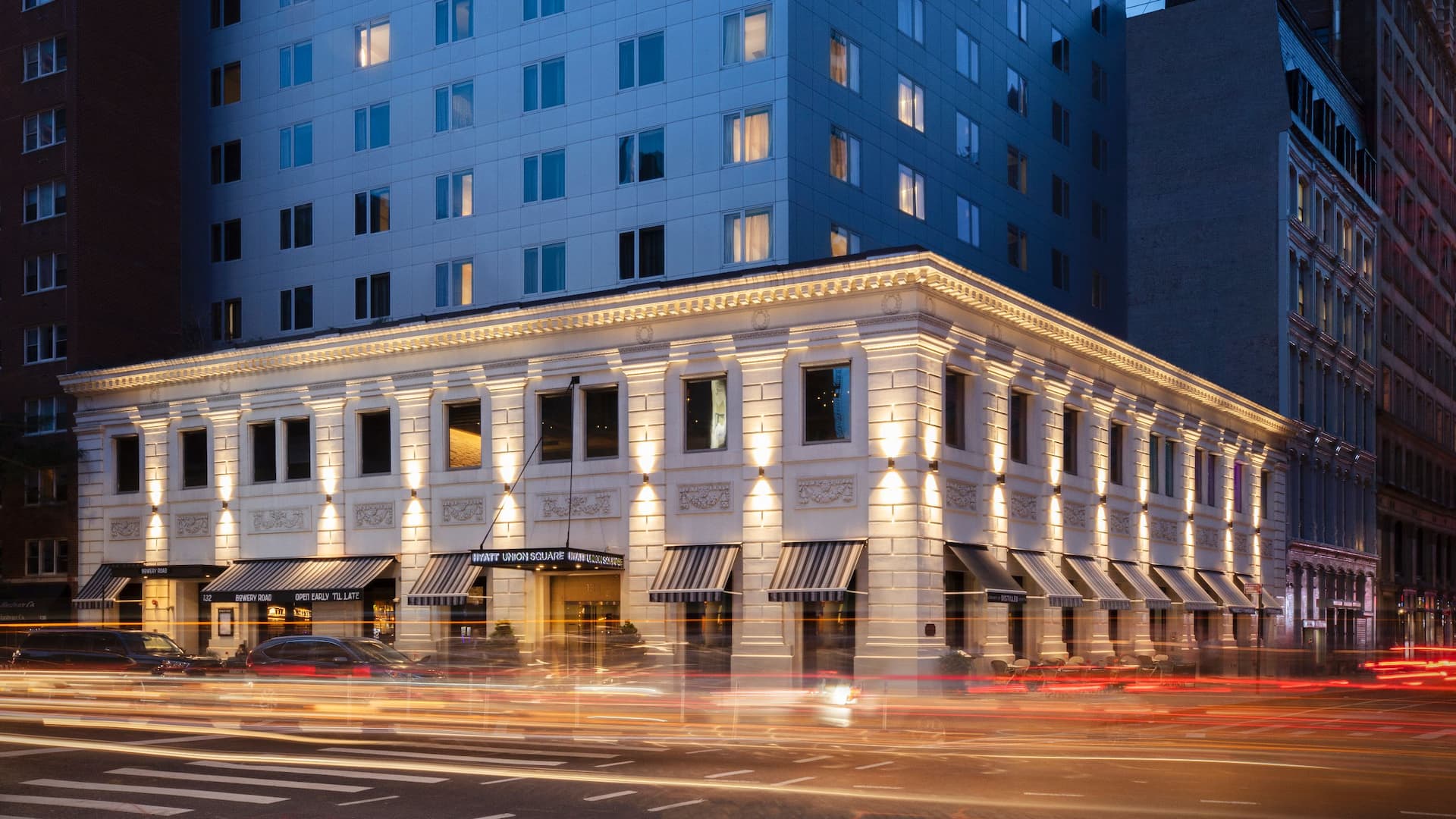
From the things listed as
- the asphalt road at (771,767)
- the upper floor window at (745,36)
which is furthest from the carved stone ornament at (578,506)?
the upper floor window at (745,36)

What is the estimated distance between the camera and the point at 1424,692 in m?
50.3

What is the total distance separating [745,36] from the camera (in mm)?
50562

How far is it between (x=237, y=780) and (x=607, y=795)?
540 centimetres

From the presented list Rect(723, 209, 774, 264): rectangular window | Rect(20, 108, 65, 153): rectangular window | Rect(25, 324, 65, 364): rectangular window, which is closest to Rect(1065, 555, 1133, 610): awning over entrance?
Rect(723, 209, 774, 264): rectangular window

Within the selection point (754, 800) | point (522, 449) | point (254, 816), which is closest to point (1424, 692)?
point (522, 449)

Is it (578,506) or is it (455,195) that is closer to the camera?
(578,506)

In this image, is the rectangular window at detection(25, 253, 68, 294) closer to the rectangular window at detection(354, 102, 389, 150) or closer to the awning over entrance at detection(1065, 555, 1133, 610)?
the rectangular window at detection(354, 102, 389, 150)

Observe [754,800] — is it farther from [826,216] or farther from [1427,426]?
[1427,426]

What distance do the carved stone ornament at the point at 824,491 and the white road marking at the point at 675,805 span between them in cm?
2148

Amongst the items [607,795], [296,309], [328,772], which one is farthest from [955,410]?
[296,309]

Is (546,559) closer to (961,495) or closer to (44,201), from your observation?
(961,495)

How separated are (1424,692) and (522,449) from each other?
29.8 metres

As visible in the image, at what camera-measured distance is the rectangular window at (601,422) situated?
146 ft

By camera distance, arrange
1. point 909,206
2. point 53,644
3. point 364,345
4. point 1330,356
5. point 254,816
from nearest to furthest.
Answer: point 254,816, point 53,644, point 364,345, point 909,206, point 1330,356
